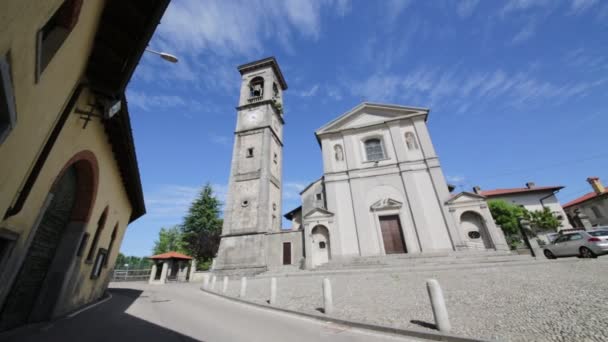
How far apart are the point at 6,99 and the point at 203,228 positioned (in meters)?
32.6

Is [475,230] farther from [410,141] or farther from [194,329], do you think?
[194,329]

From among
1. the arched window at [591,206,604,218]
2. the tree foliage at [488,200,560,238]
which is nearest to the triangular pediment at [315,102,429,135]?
the tree foliage at [488,200,560,238]

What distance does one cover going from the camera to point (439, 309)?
3725 mm

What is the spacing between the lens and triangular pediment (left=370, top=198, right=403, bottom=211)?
16.4m

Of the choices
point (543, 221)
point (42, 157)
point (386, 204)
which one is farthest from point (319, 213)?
point (543, 221)

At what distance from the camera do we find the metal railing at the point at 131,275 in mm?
25478

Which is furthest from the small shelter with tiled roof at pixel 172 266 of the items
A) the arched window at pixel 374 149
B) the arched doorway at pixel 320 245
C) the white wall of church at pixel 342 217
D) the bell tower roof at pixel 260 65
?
the bell tower roof at pixel 260 65

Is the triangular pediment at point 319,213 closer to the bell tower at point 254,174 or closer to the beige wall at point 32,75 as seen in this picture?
the bell tower at point 254,174

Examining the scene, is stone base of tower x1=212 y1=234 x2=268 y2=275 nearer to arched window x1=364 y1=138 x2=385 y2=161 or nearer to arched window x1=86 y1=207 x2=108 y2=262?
arched window x1=364 y1=138 x2=385 y2=161

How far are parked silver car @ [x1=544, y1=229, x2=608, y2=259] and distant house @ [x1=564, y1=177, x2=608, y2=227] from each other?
852 inches

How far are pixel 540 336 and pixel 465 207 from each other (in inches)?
537

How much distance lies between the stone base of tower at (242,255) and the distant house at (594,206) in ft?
110

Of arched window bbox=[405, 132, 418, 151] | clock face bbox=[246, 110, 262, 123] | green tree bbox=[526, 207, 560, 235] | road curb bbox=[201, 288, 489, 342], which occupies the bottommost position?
road curb bbox=[201, 288, 489, 342]

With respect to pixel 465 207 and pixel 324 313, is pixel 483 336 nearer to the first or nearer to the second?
pixel 324 313
